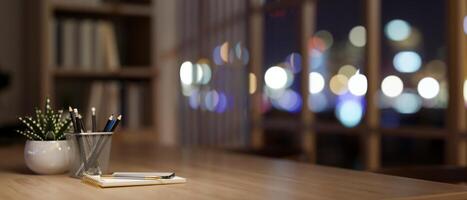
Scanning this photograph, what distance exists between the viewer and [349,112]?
3221 mm

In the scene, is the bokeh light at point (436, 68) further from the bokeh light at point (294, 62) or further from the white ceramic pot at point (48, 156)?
the white ceramic pot at point (48, 156)

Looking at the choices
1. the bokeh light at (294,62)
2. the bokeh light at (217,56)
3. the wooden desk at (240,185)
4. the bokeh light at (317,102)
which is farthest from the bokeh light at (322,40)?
the wooden desk at (240,185)

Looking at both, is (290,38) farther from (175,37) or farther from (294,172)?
(294,172)

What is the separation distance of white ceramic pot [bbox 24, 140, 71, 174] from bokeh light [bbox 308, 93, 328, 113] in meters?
1.89

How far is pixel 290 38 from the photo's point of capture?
368cm

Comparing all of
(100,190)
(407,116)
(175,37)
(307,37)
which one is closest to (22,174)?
(100,190)

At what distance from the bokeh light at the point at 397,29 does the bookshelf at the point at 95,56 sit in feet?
5.71

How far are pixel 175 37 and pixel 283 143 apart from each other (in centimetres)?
132

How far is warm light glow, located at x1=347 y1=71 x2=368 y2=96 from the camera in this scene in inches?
121

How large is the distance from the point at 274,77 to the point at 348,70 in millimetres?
712

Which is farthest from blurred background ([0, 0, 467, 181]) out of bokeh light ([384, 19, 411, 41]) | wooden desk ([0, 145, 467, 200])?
wooden desk ([0, 145, 467, 200])

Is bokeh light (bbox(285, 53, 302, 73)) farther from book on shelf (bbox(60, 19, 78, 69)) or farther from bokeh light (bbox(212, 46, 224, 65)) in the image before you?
book on shelf (bbox(60, 19, 78, 69))

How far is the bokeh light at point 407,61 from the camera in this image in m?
2.88

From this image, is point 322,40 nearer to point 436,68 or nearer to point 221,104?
point 436,68
